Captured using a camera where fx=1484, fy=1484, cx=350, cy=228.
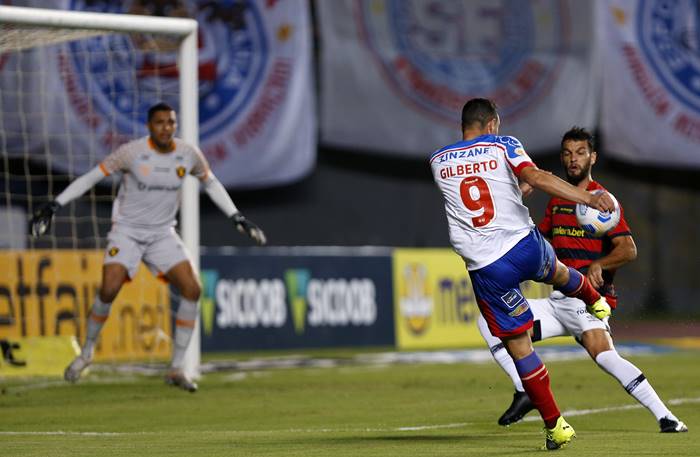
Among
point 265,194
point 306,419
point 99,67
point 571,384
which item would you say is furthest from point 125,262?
point 265,194

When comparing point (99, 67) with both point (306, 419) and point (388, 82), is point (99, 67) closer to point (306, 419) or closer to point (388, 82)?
point (388, 82)

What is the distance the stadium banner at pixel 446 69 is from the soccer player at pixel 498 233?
12394 millimetres

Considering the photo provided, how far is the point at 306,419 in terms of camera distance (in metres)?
9.88

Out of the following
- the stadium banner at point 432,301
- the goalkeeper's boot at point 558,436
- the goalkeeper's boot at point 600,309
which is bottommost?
the stadium banner at point 432,301

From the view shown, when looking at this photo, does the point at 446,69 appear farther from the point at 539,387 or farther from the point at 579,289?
the point at 539,387

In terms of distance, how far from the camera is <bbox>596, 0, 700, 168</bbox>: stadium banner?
22609mm

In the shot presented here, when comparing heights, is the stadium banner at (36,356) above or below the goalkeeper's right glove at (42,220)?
below

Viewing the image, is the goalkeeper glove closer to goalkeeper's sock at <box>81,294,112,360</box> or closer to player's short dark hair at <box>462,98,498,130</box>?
goalkeeper's sock at <box>81,294,112,360</box>

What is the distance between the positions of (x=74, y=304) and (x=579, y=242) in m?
7.45

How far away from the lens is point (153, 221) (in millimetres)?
12297

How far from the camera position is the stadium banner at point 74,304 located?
14.9 metres

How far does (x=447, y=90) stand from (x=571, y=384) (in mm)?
9044

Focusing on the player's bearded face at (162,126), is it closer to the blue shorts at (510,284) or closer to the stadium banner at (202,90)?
the blue shorts at (510,284)

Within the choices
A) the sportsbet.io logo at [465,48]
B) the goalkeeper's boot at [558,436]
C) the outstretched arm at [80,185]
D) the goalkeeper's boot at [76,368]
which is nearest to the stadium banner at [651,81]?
the sportsbet.io logo at [465,48]
